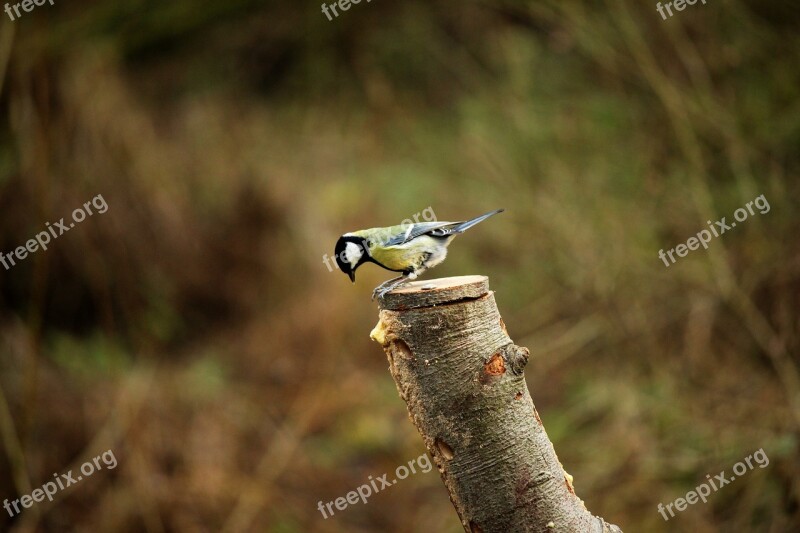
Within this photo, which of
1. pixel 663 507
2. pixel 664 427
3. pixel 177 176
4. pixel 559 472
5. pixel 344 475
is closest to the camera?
pixel 559 472

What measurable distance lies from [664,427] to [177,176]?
585 centimetres

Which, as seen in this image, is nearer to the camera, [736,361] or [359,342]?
[736,361]

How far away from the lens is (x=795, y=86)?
4.95m

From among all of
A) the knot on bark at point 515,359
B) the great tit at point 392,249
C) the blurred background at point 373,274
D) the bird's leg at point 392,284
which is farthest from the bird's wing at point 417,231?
the blurred background at point 373,274

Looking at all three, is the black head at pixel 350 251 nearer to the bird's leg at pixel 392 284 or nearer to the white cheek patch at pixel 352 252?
the white cheek patch at pixel 352 252

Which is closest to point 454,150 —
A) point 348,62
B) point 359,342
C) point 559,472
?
point 348,62

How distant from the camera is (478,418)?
1.80 meters

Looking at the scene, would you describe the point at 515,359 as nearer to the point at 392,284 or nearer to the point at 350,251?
the point at 392,284

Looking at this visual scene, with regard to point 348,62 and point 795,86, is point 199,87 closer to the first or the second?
point 348,62

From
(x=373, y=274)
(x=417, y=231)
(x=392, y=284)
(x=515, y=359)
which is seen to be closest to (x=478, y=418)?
(x=515, y=359)

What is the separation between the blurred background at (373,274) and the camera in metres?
4.59

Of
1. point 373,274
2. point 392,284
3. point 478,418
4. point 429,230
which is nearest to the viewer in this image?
point 478,418

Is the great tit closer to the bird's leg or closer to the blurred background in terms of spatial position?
the bird's leg

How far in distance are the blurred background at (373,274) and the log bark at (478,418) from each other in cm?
262
